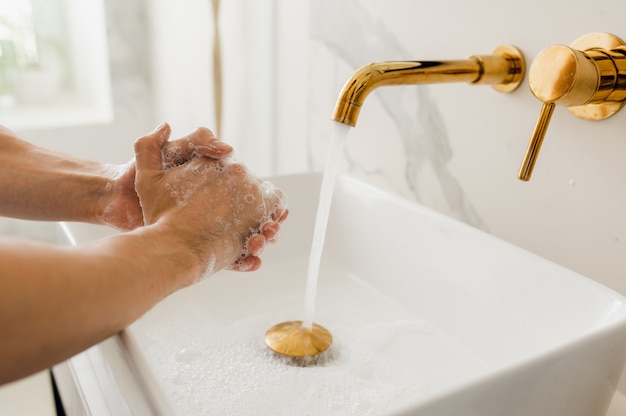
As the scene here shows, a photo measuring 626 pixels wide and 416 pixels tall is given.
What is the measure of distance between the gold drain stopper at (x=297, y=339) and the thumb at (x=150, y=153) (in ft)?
0.73

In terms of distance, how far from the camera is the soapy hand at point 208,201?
0.53m

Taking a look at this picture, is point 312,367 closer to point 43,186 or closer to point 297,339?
point 297,339

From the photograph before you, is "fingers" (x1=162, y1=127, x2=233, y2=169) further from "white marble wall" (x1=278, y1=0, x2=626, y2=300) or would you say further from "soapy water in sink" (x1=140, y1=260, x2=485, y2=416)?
Answer: "white marble wall" (x1=278, y1=0, x2=626, y2=300)

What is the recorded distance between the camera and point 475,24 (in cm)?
70

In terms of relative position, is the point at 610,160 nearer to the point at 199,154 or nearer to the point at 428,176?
the point at 428,176

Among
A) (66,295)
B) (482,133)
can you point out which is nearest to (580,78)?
(482,133)

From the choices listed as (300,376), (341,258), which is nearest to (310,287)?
(300,376)

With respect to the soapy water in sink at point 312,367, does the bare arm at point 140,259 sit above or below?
above

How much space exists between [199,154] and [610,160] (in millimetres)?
425

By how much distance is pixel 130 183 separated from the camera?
667mm

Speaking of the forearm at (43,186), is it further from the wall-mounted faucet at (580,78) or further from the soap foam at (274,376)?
the wall-mounted faucet at (580,78)

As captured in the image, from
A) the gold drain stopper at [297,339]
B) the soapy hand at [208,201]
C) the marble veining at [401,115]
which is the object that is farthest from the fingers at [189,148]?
the marble veining at [401,115]

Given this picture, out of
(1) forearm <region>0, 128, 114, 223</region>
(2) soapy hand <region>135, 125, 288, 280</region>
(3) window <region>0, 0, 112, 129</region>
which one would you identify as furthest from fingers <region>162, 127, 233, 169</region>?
(3) window <region>0, 0, 112, 129</region>

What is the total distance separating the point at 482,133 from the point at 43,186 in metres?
0.53
